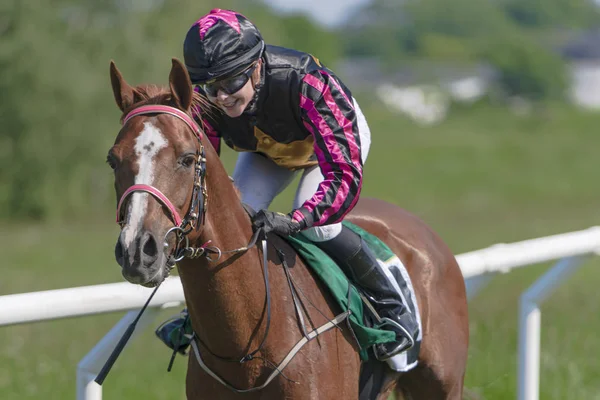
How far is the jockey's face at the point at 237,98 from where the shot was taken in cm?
329

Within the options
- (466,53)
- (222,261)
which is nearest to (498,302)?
(222,261)

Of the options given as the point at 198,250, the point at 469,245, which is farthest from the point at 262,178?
the point at 469,245

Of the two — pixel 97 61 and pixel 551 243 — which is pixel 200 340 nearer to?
pixel 551 243

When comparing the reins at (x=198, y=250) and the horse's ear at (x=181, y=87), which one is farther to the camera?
the horse's ear at (x=181, y=87)

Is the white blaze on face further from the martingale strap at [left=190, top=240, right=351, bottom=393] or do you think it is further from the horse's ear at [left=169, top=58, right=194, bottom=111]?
the martingale strap at [left=190, top=240, right=351, bottom=393]

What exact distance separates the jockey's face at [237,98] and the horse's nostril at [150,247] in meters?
0.78

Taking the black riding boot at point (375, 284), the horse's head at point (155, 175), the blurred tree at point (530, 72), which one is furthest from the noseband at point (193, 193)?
the blurred tree at point (530, 72)

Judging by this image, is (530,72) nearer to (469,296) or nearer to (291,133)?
(469,296)

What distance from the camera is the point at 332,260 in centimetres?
363

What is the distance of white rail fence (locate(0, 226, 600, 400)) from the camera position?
3137mm

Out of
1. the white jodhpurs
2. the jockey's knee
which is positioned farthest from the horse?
the white jodhpurs

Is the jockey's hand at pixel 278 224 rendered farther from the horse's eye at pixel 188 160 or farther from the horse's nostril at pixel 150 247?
the horse's nostril at pixel 150 247

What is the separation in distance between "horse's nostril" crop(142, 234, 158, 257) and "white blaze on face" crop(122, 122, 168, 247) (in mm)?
44

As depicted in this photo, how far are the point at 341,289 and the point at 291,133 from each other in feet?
2.06
